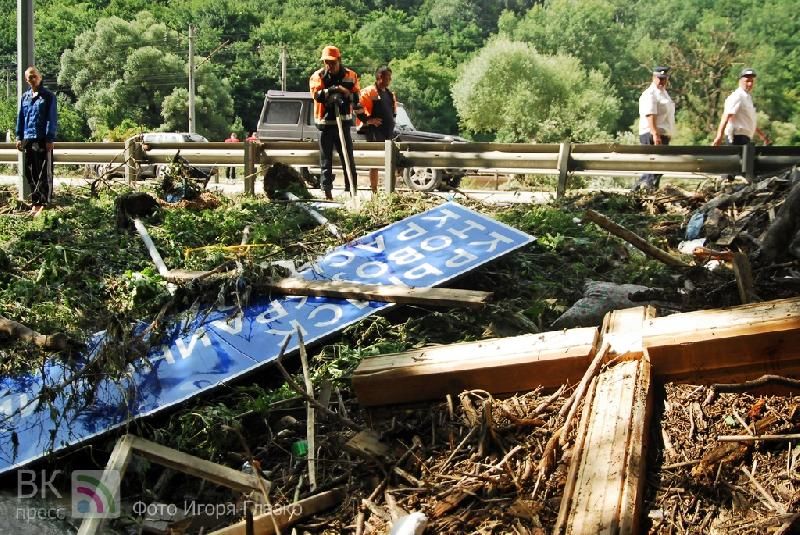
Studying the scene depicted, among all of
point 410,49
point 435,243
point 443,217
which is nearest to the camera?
point 435,243

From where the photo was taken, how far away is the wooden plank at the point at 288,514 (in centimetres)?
394

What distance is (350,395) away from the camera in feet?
17.6

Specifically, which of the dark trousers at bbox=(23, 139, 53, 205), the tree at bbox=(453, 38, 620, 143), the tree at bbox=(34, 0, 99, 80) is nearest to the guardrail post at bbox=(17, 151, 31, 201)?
the dark trousers at bbox=(23, 139, 53, 205)

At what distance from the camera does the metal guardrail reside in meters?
11.3

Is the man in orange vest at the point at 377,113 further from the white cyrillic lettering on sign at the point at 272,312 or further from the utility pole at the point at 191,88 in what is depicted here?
the utility pole at the point at 191,88

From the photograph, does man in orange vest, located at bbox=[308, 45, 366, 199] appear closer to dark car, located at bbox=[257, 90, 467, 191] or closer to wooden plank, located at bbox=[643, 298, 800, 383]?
wooden plank, located at bbox=[643, 298, 800, 383]

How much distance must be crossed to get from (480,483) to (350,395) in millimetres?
1795

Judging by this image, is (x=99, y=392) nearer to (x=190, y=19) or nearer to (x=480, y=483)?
(x=480, y=483)

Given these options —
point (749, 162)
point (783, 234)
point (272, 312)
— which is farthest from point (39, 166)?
point (783, 234)

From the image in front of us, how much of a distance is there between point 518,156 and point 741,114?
10.1 feet

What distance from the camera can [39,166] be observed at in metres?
12.6

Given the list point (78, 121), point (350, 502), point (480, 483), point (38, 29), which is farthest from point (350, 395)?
point (38, 29)

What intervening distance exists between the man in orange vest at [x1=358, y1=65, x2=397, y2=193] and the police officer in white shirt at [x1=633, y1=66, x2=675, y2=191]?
365cm

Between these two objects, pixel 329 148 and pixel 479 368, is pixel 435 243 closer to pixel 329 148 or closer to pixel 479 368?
pixel 479 368
